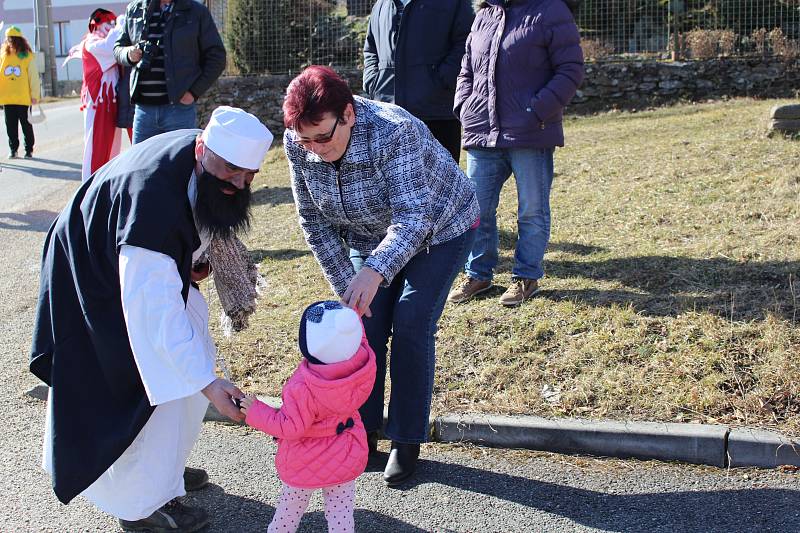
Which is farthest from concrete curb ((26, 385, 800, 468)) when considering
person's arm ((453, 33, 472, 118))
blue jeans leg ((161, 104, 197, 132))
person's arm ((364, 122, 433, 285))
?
blue jeans leg ((161, 104, 197, 132))

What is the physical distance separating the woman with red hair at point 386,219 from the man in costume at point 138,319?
37 cm

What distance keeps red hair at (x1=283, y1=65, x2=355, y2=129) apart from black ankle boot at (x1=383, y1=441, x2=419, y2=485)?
59.6 inches

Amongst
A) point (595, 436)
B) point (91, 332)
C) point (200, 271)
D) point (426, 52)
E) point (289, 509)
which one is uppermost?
point (426, 52)

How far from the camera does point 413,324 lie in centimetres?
374

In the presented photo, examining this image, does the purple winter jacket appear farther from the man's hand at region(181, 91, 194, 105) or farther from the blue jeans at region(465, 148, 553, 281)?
the man's hand at region(181, 91, 194, 105)

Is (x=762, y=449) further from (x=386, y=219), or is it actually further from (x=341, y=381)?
(x=341, y=381)

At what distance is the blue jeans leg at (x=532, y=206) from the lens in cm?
549

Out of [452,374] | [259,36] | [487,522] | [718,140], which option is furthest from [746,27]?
[487,522]

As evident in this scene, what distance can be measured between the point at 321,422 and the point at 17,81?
12495 millimetres

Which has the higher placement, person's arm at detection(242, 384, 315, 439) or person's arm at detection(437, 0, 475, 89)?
person's arm at detection(437, 0, 475, 89)

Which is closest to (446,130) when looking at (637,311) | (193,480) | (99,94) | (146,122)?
(637,311)

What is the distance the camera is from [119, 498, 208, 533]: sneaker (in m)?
3.50

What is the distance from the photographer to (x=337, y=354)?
118 inches

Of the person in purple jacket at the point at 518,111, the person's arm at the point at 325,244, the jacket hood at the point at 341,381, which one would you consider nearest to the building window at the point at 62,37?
the person in purple jacket at the point at 518,111
